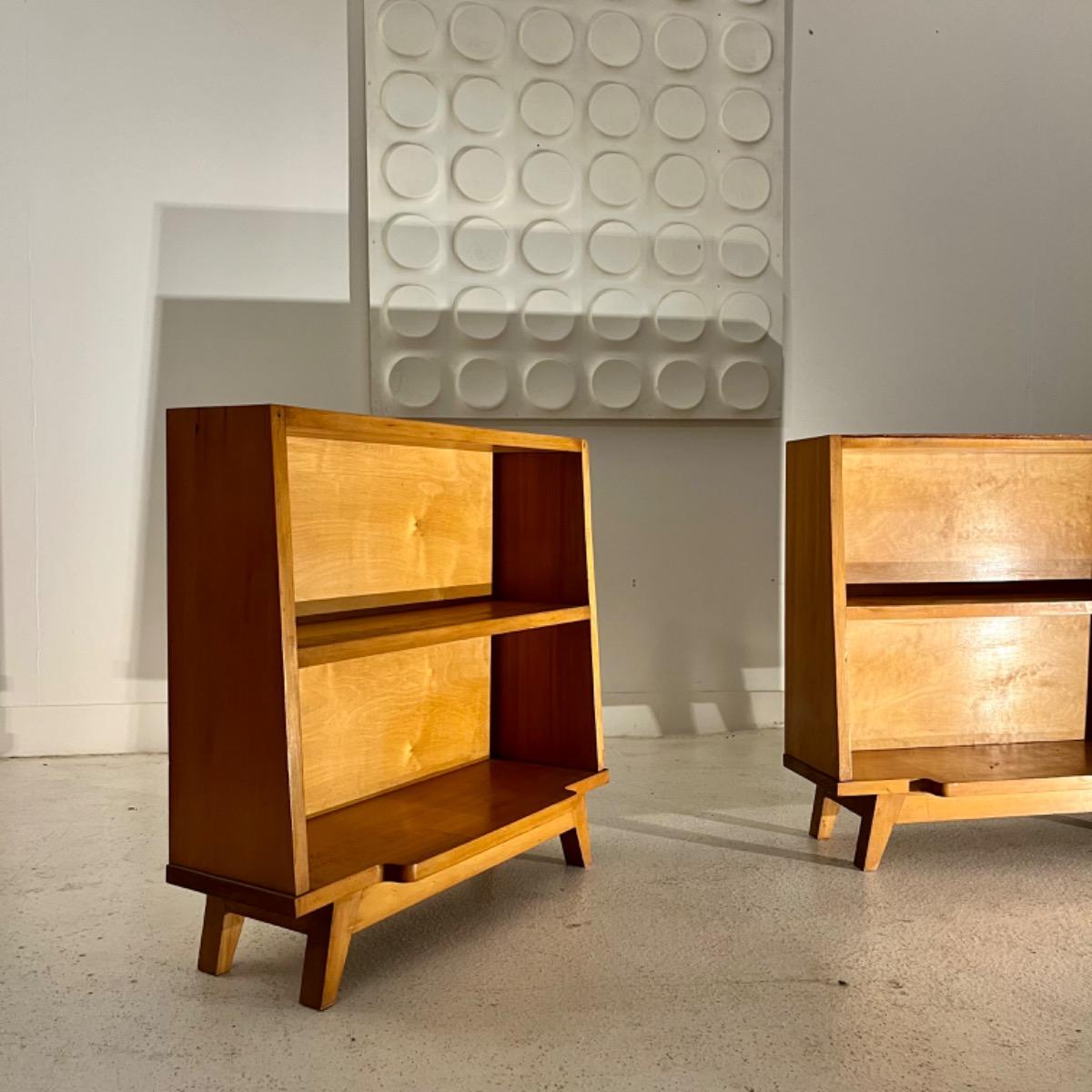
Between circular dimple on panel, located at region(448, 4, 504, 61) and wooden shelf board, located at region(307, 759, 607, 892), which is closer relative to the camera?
wooden shelf board, located at region(307, 759, 607, 892)

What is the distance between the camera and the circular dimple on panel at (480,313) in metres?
3.57

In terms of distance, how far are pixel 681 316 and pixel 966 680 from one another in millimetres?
1605

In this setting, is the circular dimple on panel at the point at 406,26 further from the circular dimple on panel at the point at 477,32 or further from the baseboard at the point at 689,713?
the baseboard at the point at 689,713

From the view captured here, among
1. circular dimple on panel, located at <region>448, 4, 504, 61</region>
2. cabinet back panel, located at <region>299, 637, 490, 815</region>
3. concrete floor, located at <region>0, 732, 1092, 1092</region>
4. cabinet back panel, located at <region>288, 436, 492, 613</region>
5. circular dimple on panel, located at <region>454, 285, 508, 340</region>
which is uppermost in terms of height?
circular dimple on panel, located at <region>448, 4, 504, 61</region>

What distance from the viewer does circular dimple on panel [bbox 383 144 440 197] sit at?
139 inches

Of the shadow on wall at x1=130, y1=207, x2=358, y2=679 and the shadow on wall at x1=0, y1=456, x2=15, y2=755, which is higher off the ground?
the shadow on wall at x1=130, y1=207, x2=358, y2=679

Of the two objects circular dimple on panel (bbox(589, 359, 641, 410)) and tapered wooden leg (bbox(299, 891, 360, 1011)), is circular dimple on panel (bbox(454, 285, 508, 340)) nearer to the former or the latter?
circular dimple on panel (bbox(589, 359, 641, 410))

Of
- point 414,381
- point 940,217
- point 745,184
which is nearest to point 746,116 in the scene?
point 745,184

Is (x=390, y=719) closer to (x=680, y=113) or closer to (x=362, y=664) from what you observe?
(x=362, y=664)

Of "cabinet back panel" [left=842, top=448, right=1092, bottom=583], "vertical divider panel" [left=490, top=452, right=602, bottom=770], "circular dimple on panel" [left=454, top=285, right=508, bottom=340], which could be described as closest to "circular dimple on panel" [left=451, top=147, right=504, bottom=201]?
"circular dimple on panel" [left=454, top=285, right=508, bottom=340]

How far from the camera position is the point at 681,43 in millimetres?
3656

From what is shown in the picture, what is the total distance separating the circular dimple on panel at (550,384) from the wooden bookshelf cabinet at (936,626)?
1.12 m

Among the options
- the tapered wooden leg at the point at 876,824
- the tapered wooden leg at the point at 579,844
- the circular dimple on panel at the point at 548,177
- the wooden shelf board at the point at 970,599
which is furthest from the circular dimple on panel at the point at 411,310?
the tapered wooden leg at the point at 876,824

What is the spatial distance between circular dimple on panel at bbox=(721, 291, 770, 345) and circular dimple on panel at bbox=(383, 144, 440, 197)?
1.08 m
